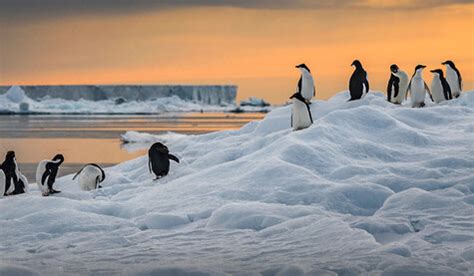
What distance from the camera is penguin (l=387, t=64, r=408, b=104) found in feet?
54.3

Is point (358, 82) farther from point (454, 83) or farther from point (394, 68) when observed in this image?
point (454, 83)

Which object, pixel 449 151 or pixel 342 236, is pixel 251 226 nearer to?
pixel 342 236

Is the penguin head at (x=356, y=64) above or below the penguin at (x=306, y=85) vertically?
above

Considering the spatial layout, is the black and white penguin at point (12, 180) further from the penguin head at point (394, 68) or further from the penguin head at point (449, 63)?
the penguin head at point (449, 63)

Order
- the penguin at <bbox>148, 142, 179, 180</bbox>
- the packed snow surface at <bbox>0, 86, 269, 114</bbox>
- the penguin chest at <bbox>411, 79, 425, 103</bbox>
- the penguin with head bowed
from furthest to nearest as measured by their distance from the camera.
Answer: the packed snow surface at <bbox>0, 86, 269, 114</bbox>, the penguin chest at <bbox>411, 79, 425, 103</bbox>, the penguin at <bbox>148, 142, 179, 180</bbox>, the penguin with head bowed

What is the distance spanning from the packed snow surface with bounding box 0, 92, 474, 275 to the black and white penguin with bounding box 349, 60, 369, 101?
12.9 feet

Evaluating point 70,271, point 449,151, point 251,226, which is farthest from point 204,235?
point 449,151

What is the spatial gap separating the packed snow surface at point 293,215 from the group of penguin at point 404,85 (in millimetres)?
3382

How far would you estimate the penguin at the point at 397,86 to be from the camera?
54.3 ft

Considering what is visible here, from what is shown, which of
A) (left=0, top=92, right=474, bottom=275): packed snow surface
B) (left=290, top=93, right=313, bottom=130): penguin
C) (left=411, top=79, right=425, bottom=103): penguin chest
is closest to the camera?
(left=0, top=92, right=474, bottom=275): packed snow surface

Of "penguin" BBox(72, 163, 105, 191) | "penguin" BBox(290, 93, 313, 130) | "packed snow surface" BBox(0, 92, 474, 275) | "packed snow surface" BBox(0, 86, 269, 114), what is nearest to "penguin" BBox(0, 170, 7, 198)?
"penguin" BBox(72, 163, 105, 191)

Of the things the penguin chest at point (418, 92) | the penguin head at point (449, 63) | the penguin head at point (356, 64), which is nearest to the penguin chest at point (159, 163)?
the penguin chest at point (418, 92)

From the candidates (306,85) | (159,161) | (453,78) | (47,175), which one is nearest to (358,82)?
(306,85)

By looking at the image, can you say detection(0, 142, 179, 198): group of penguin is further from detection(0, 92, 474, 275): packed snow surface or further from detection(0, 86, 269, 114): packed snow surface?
detection(0, 86, 269, 114): packed snow surface
